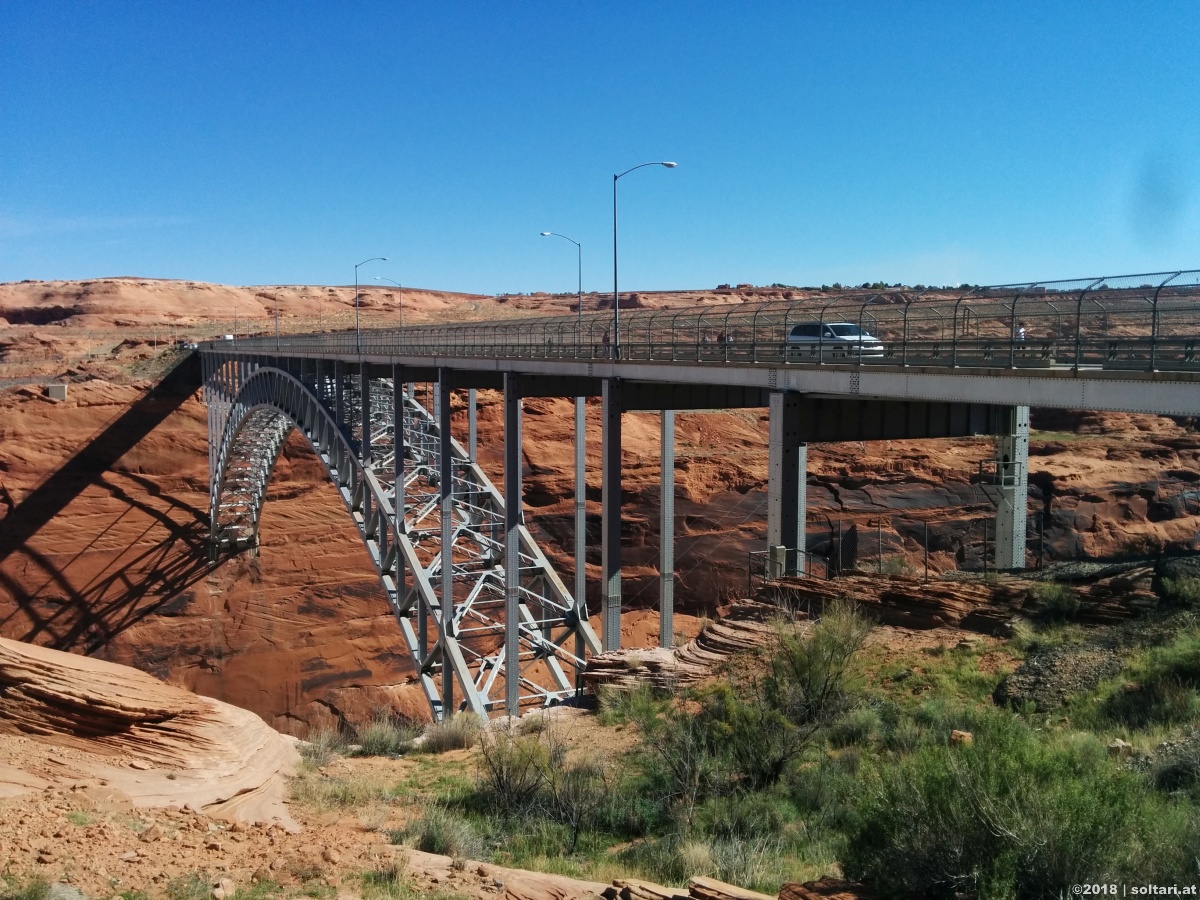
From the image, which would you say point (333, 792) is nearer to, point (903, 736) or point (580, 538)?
point (903, 736)

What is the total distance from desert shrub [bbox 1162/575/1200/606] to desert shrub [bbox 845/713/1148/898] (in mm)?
6731

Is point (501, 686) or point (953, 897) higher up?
point (953, 897)

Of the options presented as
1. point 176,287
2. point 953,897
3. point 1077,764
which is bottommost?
point 953,897

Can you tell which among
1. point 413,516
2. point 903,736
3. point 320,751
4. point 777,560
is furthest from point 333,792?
point 413,516

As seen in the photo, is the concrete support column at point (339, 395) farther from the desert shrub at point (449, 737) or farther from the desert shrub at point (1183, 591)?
the desert shrub at point (1183, 591)

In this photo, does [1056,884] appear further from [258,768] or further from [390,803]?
[258,768]

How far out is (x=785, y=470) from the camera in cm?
1305

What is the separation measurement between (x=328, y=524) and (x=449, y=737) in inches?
1167

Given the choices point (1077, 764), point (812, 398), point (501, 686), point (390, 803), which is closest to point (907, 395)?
point (812, 398)

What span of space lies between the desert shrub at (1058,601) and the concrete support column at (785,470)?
132 inches

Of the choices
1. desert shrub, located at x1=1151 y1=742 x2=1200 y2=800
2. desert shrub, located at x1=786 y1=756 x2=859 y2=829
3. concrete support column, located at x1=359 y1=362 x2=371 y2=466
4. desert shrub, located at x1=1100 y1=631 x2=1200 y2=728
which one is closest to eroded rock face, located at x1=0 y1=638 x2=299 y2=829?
desert shrub, located at x1=786 y1=756 x2=859 y2=829

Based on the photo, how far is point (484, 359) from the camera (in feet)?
70.9

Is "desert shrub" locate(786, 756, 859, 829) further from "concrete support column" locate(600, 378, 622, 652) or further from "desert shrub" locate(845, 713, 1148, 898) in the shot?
"concrete support column" locate(600, 378, 622, 652)

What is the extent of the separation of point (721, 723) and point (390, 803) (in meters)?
3.86
